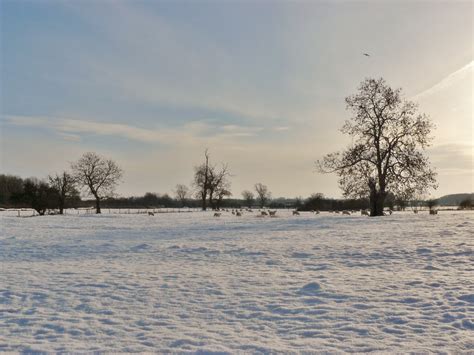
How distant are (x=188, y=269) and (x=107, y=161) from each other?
50.1m

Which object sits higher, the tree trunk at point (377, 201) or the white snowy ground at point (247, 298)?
the tree trunk at point (377, 201)

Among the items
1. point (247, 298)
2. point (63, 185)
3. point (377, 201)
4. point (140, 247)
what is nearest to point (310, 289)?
point (247, 298)

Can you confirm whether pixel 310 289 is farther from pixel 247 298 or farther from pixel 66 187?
pixel 66 187

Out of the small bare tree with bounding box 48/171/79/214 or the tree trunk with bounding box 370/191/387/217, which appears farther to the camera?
the small bare tree with bounding box 48/171/79/214

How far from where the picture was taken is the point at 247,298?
8.40 meters

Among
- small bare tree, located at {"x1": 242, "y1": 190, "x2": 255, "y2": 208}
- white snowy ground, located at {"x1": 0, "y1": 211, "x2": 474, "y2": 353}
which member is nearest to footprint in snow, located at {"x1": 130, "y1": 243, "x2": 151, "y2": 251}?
white snowy ground, located at {"x1": 0, "y1": 211, "x2": 474, "y2": 353}

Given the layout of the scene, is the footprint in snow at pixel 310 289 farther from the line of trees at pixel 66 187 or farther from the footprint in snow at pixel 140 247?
the line of trees at pixel 66 187

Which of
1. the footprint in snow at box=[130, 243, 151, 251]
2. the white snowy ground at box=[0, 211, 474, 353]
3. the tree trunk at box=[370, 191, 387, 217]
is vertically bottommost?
the white snowy ground at box=[0, 211, 474, 353]

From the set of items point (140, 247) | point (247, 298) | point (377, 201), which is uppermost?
point (377, 201)

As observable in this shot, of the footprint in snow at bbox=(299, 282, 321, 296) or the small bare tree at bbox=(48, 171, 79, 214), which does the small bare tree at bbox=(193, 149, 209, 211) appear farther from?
the footprint in snow at bbox=(299, 282, 321, 296)

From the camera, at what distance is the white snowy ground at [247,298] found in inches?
237

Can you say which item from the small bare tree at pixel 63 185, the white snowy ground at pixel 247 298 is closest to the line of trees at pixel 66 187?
the small bare tree at pixel 63 185

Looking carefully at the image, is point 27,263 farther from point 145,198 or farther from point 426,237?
point 145,198

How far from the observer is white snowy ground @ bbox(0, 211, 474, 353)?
19.7 ft
